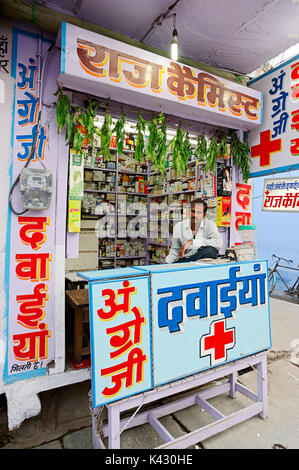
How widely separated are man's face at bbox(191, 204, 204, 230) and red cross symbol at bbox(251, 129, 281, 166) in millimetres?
1148

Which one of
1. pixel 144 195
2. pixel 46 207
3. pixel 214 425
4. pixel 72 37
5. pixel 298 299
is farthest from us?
pixel 144 195

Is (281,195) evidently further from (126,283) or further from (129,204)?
(129,204)

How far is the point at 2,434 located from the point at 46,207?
1788 millimetres

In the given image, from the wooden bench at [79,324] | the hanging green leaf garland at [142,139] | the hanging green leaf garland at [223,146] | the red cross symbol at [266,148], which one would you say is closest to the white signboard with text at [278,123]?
the red cross symbol at [266,148]

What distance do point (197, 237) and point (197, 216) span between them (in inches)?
9.8

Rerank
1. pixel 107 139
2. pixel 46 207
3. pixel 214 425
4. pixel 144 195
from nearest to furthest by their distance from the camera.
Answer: pixel 214 425, pixel 46 207, pixel 107 139, pixel 144 195

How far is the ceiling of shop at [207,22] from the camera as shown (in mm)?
2365

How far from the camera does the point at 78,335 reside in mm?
2500

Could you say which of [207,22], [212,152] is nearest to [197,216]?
[212,152]

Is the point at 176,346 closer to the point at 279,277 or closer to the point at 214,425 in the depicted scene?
the point at 214,425

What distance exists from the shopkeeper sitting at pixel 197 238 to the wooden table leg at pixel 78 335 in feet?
4.10

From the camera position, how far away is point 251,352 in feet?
7.13

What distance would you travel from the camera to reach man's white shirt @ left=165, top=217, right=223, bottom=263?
3146 mm
